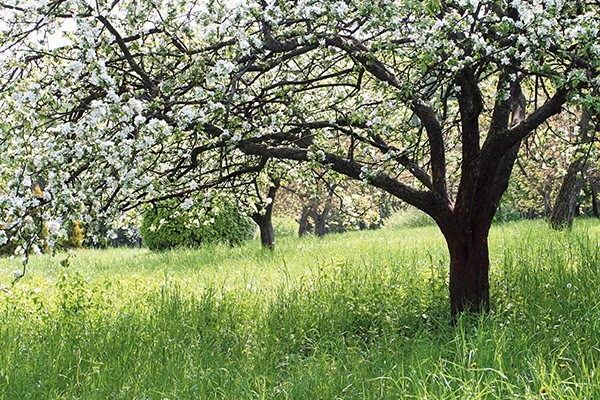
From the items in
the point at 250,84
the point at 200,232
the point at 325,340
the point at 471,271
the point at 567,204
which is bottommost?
the point at 325,340

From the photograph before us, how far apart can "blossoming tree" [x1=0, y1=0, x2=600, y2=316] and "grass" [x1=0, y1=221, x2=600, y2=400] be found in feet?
2.09

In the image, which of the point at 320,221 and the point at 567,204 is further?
the point at 320,221

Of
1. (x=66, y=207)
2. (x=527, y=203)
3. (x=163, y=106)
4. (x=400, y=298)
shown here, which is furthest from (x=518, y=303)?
(x=527, y=203)

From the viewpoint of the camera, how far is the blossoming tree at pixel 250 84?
3629 mm

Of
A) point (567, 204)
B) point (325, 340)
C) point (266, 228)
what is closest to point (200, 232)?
point (266, 228)

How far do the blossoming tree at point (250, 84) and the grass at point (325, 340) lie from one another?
64 cm

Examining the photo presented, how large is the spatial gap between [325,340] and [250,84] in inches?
84.2

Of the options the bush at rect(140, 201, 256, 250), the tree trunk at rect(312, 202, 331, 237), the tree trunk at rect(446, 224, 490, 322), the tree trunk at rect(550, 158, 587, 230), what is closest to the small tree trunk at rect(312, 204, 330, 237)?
the tree trunk at rect(312, 202, 331, 237)

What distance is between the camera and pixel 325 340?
4.89 meters

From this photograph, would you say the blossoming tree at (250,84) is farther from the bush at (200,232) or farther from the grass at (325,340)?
the bush at (200,232)

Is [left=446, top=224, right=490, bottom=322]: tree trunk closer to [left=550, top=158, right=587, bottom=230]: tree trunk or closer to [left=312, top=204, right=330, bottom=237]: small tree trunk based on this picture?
[left=550, top=158, right=587, bottom=230]: tree trunk

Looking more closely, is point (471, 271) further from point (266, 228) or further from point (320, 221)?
point (320, 221)

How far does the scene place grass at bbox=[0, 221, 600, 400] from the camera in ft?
11.9

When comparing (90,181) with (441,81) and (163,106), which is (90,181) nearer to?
(163,106)
